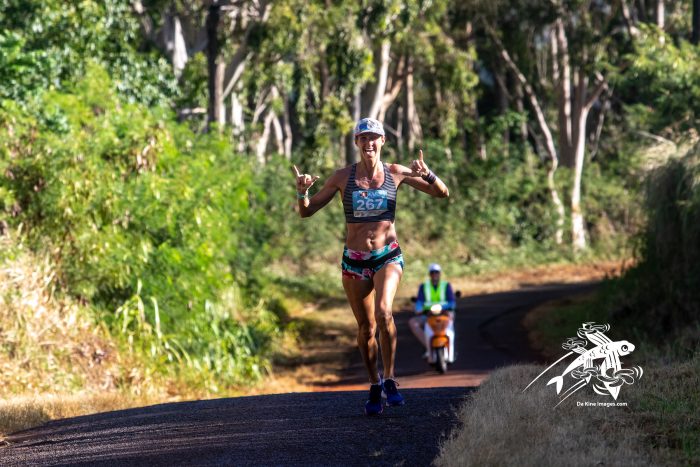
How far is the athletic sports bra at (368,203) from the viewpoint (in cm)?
923

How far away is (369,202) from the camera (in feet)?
30.3

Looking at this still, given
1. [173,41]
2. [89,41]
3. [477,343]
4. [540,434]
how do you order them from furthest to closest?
1. [173,41]
2. [89,41]
3. [477,343]
4. [540,434]

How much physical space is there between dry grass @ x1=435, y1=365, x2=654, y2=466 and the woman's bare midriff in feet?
4.56

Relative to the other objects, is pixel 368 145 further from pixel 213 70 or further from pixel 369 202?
pixel 213 70

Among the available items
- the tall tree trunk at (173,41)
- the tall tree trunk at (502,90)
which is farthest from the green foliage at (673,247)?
the tall tree trunk at (502,90)

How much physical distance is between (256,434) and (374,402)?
1038mm

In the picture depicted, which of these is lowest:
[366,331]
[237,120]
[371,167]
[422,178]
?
[366,331]

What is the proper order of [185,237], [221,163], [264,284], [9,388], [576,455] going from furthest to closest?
[264,284], [221,163], [185,237], [9,388], [576,455]

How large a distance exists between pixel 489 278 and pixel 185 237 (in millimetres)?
18614

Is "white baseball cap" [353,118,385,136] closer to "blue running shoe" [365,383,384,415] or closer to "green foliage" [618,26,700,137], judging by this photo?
"blue running shoe" [365,383,384,415]

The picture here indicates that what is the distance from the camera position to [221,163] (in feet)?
78.1

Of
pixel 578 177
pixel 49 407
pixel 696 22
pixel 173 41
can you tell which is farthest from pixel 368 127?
pixel 578 177

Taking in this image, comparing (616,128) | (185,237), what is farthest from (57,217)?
(616,128)

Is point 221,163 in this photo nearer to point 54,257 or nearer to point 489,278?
point 54,257
